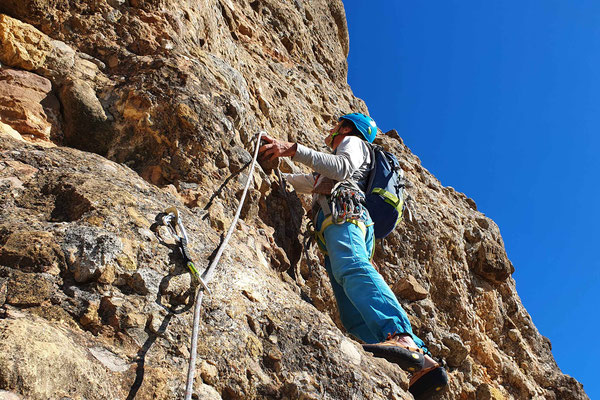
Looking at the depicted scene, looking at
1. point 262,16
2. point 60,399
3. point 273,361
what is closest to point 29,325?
point 60,399

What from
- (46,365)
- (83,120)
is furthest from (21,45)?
(46,365)

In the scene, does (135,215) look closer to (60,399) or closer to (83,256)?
(83,256)

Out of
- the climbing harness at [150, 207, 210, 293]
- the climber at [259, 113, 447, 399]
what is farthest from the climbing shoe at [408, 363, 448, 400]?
the climbing harness at [150, 207, 210, 293]

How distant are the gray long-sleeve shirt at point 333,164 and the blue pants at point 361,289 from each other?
398 millimetres

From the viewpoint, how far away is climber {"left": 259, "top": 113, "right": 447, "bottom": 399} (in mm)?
3410

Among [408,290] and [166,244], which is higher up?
[408,290]

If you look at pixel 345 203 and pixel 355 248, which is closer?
pixel 355 248

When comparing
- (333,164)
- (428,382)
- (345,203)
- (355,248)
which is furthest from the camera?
(333,164)

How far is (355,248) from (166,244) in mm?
1639

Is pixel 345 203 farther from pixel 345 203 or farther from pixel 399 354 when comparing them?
pixel 399 354

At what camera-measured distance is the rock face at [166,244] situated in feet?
7.34

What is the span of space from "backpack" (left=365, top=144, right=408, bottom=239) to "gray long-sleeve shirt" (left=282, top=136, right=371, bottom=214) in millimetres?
107

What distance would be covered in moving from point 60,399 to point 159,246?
1095mm

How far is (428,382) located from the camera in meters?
3.44
